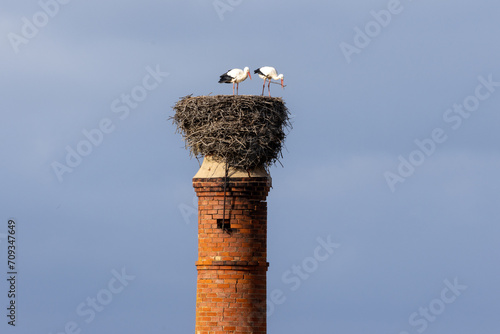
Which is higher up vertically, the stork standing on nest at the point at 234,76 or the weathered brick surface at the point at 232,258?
the stork standing on nest at the point at 234,76

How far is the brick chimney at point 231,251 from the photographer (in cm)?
1925

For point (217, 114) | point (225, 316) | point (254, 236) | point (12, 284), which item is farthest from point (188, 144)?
point (12, 284)

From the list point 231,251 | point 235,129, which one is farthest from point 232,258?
point 235,129

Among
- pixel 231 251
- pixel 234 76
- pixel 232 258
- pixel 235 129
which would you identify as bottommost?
pixel 232 258

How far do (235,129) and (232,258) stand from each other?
2544 mm

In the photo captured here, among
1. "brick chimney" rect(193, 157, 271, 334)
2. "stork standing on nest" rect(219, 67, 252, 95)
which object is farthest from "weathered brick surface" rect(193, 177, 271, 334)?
"stork standing on nest" rect(219, 67, 252, 95)

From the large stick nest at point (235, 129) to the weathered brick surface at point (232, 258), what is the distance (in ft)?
1.75

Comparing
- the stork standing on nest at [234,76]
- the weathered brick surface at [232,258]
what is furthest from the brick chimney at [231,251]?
the stork standing on nest at [234,76]

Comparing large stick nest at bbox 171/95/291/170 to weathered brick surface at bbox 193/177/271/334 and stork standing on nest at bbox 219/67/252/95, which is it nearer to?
weathered brick surface at bbox 193/177/271/334

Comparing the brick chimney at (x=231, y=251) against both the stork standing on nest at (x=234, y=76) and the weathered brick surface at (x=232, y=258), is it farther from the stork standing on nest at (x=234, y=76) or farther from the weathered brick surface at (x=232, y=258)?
the stork standing on nest at (x=234, y=76)

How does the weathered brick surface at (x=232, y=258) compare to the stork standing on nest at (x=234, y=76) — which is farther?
the stork standing on nest at (x=234, y=76)

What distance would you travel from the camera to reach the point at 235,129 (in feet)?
64.4

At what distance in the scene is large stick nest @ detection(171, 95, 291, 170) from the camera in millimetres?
19656

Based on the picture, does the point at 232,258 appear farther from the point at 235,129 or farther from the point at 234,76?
the point at 234,76
